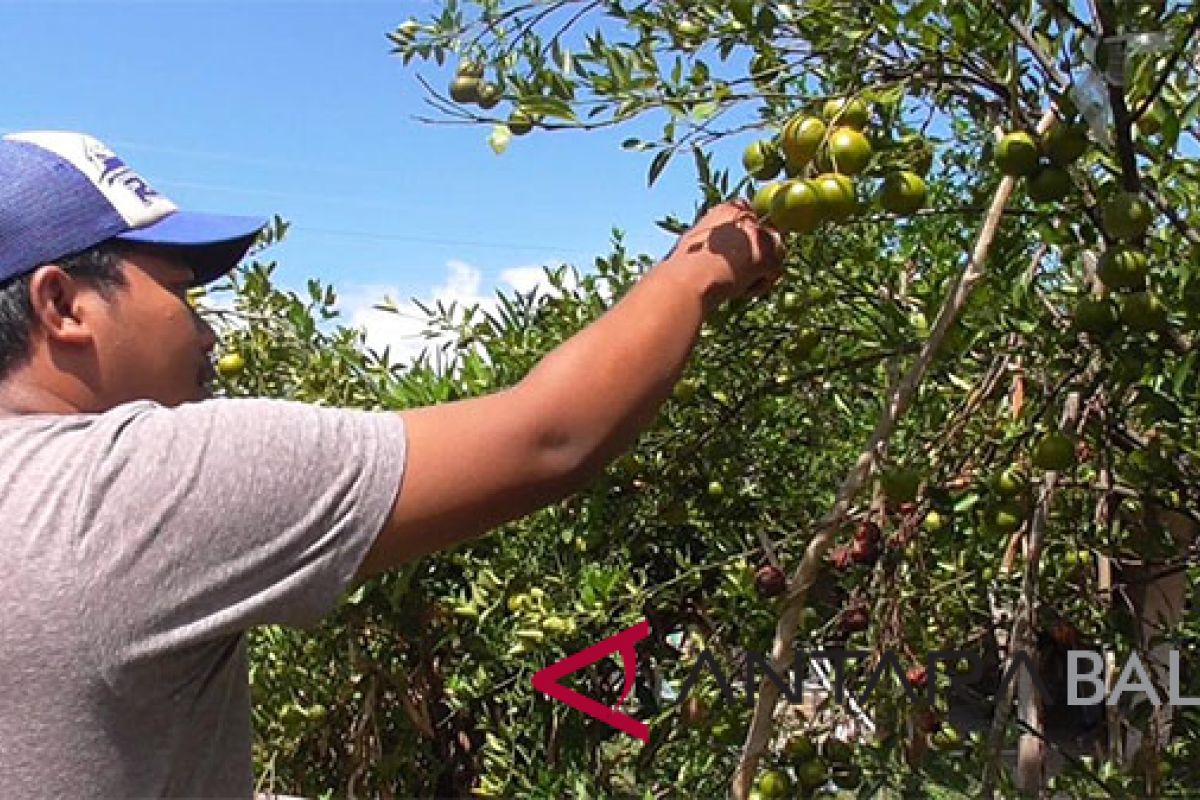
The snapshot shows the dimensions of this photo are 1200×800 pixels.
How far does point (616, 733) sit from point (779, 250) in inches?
70.5

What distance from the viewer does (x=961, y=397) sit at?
231 centimetres

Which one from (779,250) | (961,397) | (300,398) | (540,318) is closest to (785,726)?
(961,397)

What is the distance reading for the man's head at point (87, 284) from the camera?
122 cm

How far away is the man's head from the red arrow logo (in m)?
1.55

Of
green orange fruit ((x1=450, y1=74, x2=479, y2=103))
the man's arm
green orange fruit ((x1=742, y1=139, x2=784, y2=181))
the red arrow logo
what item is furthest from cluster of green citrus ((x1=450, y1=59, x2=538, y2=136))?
the red arrow logo

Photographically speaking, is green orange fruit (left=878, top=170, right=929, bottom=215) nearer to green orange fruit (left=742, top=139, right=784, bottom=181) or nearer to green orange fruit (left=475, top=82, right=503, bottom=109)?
green orange fruit (left=742, top=139, right=784, bottom=181)

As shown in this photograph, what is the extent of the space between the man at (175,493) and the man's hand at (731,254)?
0.18ft

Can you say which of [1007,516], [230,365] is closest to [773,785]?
[1007,516]

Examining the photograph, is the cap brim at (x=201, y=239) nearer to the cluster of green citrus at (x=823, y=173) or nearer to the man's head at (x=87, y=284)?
the man's head at (x=87, y=284)

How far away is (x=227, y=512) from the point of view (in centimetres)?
109

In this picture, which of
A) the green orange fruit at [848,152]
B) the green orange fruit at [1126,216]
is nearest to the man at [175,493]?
the green orange fruit at [848,152]

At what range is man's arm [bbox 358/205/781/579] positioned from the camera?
1121mm

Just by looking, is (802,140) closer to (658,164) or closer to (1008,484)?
(658,164)

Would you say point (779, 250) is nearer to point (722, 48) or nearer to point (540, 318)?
point (722, 48)
